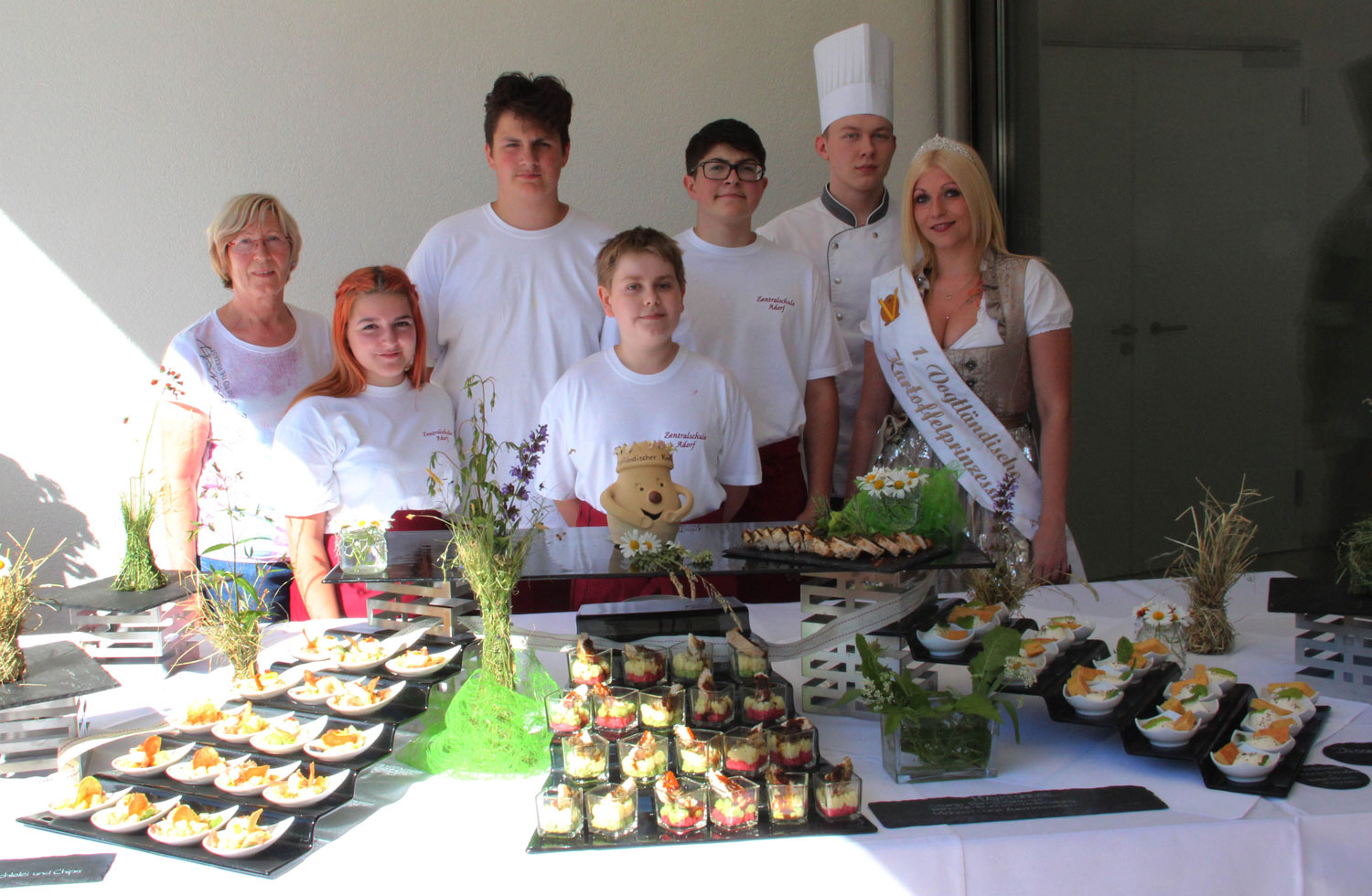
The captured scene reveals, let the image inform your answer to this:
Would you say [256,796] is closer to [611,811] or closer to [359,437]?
[611,811]

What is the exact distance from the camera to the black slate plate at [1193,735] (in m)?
1.42

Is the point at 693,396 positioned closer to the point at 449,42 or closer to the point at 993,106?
the point at 449,42

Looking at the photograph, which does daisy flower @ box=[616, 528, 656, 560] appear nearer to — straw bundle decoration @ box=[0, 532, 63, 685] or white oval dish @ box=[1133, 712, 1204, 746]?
white oval dish @ box=[1133, 712, 1204, 746]

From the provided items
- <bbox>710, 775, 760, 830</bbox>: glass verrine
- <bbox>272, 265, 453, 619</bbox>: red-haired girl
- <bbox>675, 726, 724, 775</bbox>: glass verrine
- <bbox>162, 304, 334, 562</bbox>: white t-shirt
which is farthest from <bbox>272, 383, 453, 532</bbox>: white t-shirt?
<bbox>710, 775, 760, 830</bbox>: glass verrine

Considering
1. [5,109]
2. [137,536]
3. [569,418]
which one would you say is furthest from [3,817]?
[5,109]

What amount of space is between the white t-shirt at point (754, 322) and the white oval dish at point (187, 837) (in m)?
1.73

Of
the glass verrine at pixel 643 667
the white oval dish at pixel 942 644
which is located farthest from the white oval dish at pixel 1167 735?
the glass verrine at pixel 643 667

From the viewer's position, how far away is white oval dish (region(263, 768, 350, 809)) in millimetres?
1297

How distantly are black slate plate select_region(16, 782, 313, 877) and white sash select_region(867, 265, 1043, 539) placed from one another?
1.75 meters

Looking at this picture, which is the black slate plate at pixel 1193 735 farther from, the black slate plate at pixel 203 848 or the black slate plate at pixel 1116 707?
the black slate plate at pixel 203 848

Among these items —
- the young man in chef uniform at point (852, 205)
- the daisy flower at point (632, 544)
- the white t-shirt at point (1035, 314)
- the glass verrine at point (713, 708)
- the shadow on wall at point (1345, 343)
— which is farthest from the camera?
the young man in chef uniform at point (852, 205)

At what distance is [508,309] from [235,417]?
721 mm

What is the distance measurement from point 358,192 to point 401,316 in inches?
53.4

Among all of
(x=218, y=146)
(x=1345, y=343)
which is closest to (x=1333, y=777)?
(x=1345, y=343)
